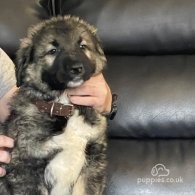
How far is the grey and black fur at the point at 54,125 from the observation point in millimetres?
1772

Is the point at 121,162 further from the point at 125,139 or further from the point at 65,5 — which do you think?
the point at 65,5

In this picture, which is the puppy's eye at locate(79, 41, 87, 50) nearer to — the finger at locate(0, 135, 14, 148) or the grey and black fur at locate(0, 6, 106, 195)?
the grey and black fur at locate(0, 6, 106, 195)

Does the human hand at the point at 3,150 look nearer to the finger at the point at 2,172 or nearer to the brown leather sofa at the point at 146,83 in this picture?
the finger at the point at 2,172

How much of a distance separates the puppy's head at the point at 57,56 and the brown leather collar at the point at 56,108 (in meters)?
0.05

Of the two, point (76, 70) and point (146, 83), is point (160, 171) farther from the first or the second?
point (76, 70)

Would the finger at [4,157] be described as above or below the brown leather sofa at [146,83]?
below

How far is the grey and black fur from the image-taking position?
5.82ft

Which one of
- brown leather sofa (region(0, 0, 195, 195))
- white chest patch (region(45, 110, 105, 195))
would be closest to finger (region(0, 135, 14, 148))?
white chest patch (region(45, 110, 105, 195))

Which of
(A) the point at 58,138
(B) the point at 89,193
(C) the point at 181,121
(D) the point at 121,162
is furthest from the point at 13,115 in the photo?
(C) the point at 181,121

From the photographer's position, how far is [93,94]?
1.91 meters

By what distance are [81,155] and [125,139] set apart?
44 centimetres

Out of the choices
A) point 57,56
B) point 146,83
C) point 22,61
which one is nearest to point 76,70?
point 57,56

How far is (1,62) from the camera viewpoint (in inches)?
81.7

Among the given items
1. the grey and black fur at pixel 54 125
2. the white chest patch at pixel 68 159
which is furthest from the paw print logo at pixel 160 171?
the white chest patch at pixel 68 159
